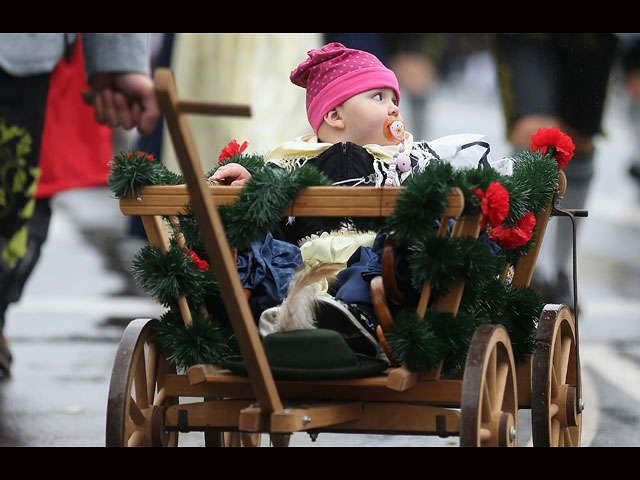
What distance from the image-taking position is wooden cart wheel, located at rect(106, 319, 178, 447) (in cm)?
347

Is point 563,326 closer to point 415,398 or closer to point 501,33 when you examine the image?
point 415,398

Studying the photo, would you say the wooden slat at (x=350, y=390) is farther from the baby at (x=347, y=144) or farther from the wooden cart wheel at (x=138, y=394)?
the baby at (x=347, y=144)

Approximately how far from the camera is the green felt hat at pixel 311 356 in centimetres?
337

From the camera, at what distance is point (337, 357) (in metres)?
3.38

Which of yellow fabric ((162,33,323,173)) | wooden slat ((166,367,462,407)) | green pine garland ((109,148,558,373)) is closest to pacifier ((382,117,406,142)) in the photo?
green pine garland ((109,148,558,373))

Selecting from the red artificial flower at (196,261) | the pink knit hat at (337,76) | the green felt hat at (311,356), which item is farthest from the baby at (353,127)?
the green felt hat at (311,356)

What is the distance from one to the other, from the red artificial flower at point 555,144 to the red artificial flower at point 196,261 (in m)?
1.29

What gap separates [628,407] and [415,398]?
2630 millimetres

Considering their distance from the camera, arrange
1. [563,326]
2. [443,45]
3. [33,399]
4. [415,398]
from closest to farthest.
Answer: [415,398] → [563,326] → [33,399] → [443,45]

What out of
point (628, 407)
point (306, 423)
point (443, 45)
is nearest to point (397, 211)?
point (306, 423)

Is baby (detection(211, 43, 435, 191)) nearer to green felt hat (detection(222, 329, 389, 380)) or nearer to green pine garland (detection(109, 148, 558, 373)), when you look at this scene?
green pine garland (detection(109, 148, 558, 373))

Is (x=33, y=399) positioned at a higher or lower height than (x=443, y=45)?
lower

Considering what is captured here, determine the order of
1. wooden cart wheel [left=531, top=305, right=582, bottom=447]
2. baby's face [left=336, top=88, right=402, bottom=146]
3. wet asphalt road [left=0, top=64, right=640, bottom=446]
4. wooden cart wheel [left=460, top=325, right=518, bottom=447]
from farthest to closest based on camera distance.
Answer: wet asphalt road [left=0, top=64, right=640, bottom=446] < baby's face [left=336, top=88, right=402, bottom=146] < wooden cart wheel [left=531, top=305, right=582, bottom=447] < wooden cart wheel [left=460, top=325, right=518, bottom=447]

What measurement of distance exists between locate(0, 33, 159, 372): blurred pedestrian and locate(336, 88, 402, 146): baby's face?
2.07 metres
